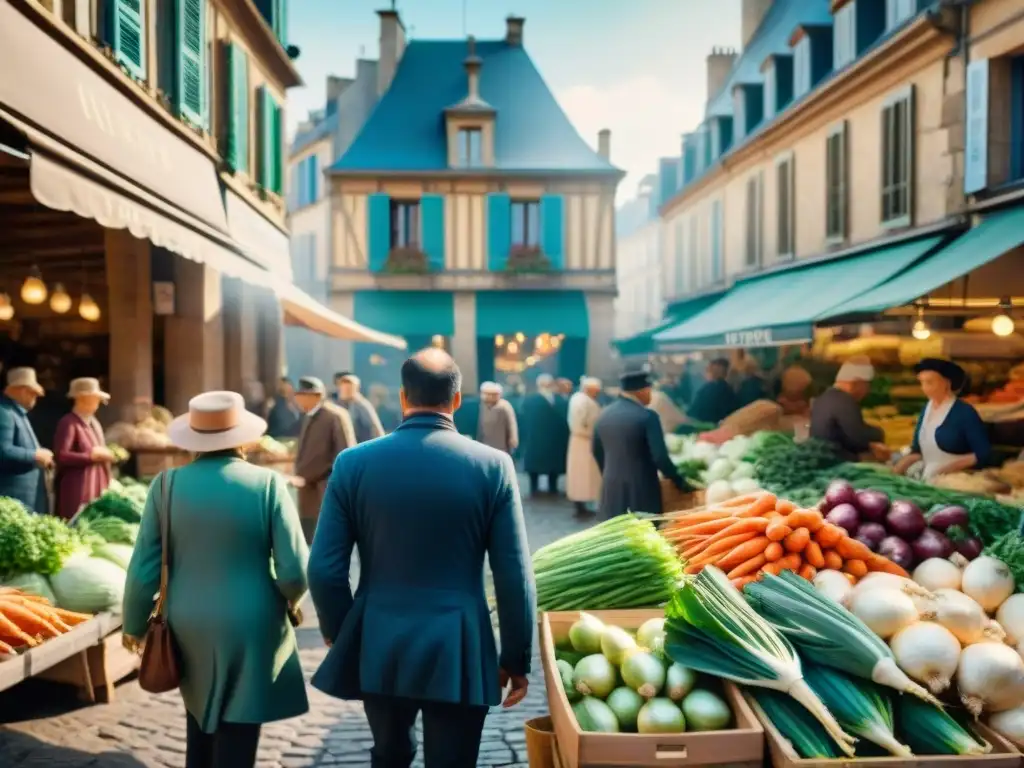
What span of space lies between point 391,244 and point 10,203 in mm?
17135

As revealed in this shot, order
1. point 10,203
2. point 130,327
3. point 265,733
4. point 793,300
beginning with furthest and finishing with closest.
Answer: point 793,300, point 130,327, point 10,203, point 265,733

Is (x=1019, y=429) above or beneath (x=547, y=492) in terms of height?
above

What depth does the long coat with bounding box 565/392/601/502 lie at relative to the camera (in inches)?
478

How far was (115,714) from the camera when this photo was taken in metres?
5.16

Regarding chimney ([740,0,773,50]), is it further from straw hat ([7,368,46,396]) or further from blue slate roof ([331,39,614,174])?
straw hat ([7,368,46,396])

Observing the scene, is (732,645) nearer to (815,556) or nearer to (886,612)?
(886,612)

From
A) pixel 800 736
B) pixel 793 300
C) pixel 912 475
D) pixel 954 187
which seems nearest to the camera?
pixel 800 736

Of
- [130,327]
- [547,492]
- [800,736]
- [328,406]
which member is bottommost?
[547,492]

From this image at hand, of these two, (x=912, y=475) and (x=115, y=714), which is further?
(x=912, y=475)

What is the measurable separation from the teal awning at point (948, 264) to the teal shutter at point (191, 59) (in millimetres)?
7548

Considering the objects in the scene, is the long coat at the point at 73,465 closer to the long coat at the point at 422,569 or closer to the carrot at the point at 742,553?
the long coat at the point at 422,569

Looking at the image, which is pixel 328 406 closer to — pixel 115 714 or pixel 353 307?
pixel 115 714

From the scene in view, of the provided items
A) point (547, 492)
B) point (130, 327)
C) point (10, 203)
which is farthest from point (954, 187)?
point (10, 203)

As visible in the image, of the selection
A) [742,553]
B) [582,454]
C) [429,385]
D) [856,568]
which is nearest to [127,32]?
[429,385]
